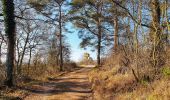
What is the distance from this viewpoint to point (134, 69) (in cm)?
1588

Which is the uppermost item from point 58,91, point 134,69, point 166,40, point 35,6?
point 35,6

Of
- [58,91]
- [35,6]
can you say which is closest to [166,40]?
[58,91]

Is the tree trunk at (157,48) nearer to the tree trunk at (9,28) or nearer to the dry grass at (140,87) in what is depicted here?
the dry grass at (140,87)

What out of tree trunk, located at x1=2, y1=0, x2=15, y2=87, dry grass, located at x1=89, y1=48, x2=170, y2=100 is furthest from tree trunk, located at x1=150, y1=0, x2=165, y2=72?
tree trunk, located at x1=2, y1=0, x2=15, y2=87

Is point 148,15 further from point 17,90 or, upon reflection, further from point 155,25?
point 17,90

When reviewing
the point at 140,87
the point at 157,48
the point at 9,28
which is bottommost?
the point at 140,87

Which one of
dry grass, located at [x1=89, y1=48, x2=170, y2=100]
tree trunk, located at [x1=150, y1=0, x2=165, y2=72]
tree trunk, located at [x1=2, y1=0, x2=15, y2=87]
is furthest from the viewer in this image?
tree trunk, located at [x1=2, y1=0, x2=15, y2=87]

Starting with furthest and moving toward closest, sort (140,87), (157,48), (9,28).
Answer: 1. (9,28)
2. (157,48)
3. (140,87)

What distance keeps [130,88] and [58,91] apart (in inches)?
201

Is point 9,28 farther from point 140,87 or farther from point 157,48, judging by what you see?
point 140,87

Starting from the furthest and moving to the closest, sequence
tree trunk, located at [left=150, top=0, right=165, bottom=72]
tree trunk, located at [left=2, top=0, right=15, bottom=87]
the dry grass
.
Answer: tree trunk, located at [left=2, top=0, right=15, bottom=87], tree trunk, located at [left=150, top=0, right=165, bottom=72], the dry grass

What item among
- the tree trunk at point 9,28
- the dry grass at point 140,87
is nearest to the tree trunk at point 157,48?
the dry grass at point 140,87

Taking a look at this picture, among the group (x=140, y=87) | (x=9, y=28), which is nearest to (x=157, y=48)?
(x=140, y=87)

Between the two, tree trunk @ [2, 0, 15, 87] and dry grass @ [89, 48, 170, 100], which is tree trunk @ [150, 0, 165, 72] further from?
tree trunk @ [2, 0, 15, 87]
